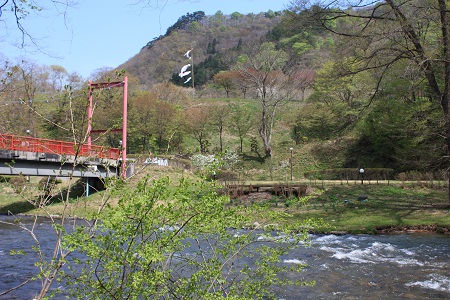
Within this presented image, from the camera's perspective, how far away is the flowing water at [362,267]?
916 cm

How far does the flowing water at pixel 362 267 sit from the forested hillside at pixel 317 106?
3743 millimetres

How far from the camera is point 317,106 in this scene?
4619 centimetres

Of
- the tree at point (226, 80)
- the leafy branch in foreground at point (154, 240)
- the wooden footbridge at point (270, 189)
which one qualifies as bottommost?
the wooden footbridge at point (270, 189)

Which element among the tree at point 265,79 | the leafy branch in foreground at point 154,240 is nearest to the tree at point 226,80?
the tree at point 265,79

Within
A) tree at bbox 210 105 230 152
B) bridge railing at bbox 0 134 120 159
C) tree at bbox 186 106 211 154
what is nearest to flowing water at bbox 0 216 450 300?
bridge railing at bbox 0 134 120 159

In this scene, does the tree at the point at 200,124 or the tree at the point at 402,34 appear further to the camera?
the tree at the point at 200,124

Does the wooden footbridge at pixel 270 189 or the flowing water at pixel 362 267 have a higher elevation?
the wooden footbridge at pixel 270 189

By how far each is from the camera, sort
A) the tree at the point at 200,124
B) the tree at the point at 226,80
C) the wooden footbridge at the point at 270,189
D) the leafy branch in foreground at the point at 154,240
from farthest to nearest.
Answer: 1. the tree at the point at 226,80
2. the tree at the point at 200,124
3. the wooden footbridge at the point at 270,189
4. the leafy branch in foreground at the point at 154,240

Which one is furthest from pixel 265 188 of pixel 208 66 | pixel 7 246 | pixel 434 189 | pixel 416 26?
pixel 208 66

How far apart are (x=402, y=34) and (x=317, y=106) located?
2872 centimetres

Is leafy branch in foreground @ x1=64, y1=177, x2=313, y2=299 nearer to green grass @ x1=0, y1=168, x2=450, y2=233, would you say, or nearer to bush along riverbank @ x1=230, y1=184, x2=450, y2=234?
green grass @ x1=0, y1=168, x2=450, y2=233

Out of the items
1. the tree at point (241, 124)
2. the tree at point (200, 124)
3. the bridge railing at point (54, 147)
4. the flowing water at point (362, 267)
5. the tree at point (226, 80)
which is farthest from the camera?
the tree at point (226, 80)

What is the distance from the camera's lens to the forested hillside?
728 inches

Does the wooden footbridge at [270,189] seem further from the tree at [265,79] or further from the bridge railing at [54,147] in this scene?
the tree at [265,79]
